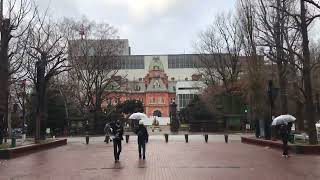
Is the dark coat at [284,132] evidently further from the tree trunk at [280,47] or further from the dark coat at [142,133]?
the dark coat at [142,133]

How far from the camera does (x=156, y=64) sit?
162625 millimetres

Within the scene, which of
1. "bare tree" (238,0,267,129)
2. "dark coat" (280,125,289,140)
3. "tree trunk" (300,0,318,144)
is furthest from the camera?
"bare tree" (238,0,267,129)

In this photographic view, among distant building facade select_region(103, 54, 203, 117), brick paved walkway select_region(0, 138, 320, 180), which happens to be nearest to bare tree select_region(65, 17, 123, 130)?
brick paved walkway select_region(0, 138, 320, 180)

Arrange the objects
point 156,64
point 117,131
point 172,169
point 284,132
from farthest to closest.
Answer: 1. point 156,64
2. point 284,132
3. point 117,131
4. point 172,169

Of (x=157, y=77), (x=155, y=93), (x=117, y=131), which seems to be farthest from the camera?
(x=157, y=77)

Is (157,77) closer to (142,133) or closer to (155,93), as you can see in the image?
(155,93)

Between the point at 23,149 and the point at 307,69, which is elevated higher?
the point at 307,69

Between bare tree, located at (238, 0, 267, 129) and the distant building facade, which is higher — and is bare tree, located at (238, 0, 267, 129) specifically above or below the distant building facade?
below

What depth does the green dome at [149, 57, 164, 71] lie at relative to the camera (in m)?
162

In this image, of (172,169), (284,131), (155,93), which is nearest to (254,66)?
(284,131)

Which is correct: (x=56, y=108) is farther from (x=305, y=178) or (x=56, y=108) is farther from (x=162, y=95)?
(x=162, y=95)

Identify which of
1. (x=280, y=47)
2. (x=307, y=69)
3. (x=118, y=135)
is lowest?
(x=118, y=135)

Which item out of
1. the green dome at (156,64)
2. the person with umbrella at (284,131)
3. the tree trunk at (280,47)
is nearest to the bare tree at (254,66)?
the tree trunk at (280,47)

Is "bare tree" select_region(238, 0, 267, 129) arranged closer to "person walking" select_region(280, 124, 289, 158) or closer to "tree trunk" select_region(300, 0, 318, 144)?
"tree trunk" select_region(300, 0, 318, 144)
